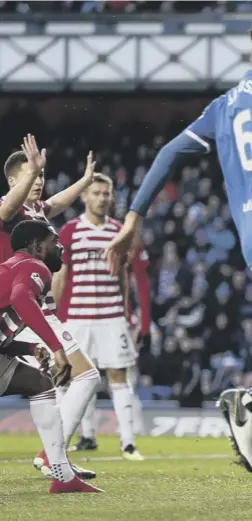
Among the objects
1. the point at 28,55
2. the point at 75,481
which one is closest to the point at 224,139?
the point at 75,481

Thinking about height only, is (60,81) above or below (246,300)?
above

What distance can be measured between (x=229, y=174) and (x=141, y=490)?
1788 millimetres

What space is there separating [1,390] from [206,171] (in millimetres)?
14901

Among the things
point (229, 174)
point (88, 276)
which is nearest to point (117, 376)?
point (88, 276)

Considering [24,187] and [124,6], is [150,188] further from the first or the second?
[124,6]

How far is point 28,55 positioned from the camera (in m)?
18.0

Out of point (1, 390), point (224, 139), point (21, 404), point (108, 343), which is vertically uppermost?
point (224, 139)

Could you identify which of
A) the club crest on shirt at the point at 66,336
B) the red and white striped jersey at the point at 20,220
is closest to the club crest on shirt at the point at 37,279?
the red and white striped jersey at the point at 20,220

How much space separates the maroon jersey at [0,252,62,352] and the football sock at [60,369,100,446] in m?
1.39

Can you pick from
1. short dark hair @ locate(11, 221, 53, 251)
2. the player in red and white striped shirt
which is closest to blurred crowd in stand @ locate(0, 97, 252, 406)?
the player in red and white striped shirt

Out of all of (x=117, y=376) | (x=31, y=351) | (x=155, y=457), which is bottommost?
(x=155, y=457)

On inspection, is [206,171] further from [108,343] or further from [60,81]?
[108,343]

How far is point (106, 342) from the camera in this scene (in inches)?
365

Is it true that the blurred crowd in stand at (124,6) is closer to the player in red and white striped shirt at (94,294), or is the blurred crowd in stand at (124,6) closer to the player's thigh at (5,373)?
the player in red and white striped shirt at (94,294)
